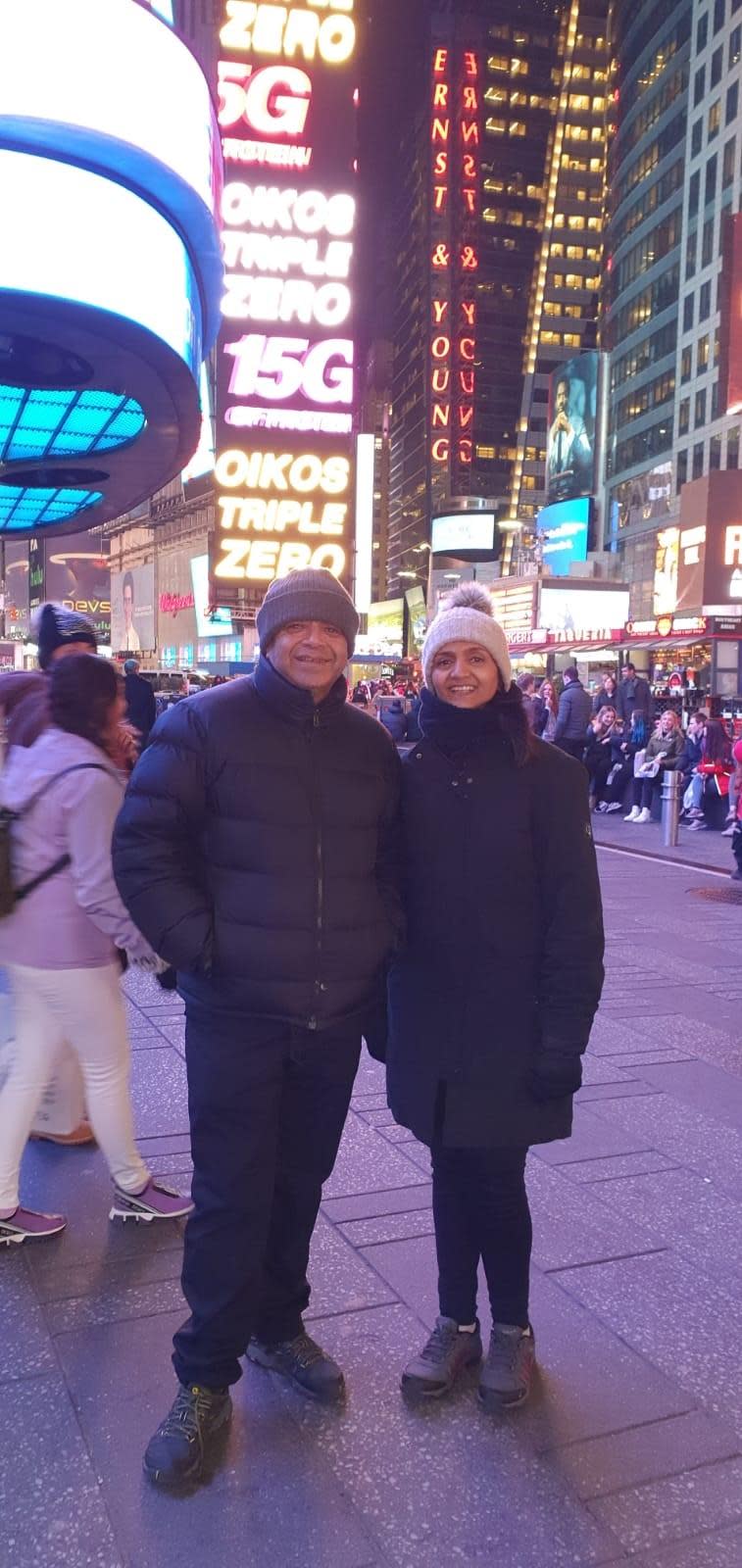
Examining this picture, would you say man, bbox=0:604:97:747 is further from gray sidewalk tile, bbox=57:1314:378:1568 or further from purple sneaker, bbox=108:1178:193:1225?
gray sidewalk tile, bbox=57:1314:378:1568

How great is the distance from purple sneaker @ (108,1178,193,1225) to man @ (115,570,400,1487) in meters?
1.02

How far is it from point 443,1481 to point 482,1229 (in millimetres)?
554

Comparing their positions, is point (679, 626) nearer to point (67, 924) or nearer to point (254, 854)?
point (67, 924)

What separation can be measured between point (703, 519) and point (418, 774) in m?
40.3

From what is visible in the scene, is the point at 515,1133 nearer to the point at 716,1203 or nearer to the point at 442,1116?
the point at 442,1116

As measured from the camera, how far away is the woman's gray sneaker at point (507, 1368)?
8.68ft

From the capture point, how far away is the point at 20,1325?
296 centimetres

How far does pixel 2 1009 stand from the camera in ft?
A: 11.7

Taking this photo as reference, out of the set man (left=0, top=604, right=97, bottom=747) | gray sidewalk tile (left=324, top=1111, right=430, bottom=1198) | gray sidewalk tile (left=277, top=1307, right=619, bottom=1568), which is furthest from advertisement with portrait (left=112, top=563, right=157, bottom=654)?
gray sidewalk tile (left=277, top=1307, right=619, bottom=1568)

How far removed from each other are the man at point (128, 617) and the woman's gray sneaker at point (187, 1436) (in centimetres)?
7677

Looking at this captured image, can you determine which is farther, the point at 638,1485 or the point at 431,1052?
the point at 431,1052

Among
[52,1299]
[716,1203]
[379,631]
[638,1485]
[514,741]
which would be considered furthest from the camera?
[379,631]

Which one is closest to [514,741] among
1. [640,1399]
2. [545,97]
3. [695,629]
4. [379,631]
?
[640,1399]

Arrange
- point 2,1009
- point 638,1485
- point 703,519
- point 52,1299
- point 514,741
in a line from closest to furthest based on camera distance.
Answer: point 638,1485 → point 514,741 → point 52,1299 → point 2,1009 → point 703,519
